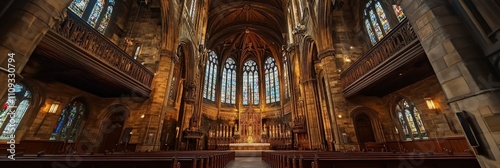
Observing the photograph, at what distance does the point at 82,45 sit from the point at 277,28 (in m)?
20.1

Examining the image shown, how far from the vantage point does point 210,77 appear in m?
23.5

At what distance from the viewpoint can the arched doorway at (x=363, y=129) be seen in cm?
863

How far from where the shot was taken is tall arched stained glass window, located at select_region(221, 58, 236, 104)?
24.3 metres

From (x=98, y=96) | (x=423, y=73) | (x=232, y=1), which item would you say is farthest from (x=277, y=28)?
(x=98, y=96)

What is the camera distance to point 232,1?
2078 cm

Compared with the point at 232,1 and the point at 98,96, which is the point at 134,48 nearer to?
the point at 98,96

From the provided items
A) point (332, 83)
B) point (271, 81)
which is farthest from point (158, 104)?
point (271, 81)

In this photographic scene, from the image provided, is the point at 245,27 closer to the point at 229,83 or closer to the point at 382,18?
the point at 229,83

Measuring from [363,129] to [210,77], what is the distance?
734 inches

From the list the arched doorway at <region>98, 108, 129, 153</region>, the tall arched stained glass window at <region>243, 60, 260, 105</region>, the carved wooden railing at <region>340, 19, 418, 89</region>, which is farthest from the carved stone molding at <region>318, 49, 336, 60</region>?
the tall arched stained glass window at <region>243, 60, 260, 105</region>

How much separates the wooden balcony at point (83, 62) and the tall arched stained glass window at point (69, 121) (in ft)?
3.16

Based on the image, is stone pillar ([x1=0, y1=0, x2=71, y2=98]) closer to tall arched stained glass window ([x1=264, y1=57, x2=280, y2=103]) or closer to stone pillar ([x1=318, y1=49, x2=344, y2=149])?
stone pillar ([x1=318, y1=49, x2=344, y2=149])

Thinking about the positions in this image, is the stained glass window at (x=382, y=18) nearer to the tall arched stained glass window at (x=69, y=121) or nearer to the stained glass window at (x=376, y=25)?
the stained glass window at (x=376, y=25)

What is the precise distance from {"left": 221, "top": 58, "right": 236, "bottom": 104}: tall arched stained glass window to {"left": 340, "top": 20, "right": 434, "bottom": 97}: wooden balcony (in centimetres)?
1754
